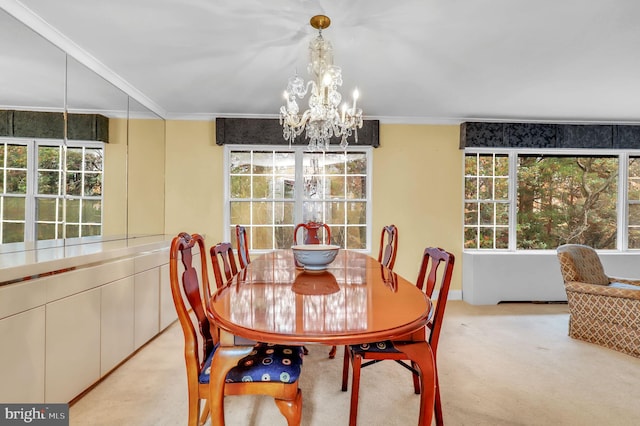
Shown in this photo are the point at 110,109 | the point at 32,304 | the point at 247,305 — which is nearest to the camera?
the point at 247,305

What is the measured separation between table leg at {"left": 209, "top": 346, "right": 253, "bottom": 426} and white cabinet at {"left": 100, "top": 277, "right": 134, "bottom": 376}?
1.45 metres

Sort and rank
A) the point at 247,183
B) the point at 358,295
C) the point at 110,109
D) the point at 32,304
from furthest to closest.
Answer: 1. the point at 247,183
2. the point at 110,109
3. the point at 32,304
4. the point at 358,295

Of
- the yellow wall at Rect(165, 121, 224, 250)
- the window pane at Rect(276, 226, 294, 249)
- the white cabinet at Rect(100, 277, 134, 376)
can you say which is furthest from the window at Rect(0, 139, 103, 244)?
the window pane at Rect(276, 226, 294, 249)

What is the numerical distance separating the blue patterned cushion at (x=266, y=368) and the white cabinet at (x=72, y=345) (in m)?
1.02

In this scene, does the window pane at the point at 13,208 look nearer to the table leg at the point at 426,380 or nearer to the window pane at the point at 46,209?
the window pane at the point at 46,209

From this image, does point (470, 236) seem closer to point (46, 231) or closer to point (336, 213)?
point (336, 213)

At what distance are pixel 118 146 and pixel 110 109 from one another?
37 centimetres

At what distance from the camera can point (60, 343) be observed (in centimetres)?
183

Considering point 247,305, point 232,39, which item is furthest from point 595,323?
point 232,39

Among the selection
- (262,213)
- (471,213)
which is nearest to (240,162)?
(262,213)

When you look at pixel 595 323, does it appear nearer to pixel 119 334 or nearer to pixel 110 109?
pixel 119 334

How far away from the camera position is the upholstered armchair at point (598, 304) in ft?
8.77

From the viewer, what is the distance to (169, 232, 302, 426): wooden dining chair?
1.30m

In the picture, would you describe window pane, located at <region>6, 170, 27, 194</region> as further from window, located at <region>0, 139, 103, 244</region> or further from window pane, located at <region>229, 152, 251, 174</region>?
window pane, located at <region>229, 152, 251, 174</region>
